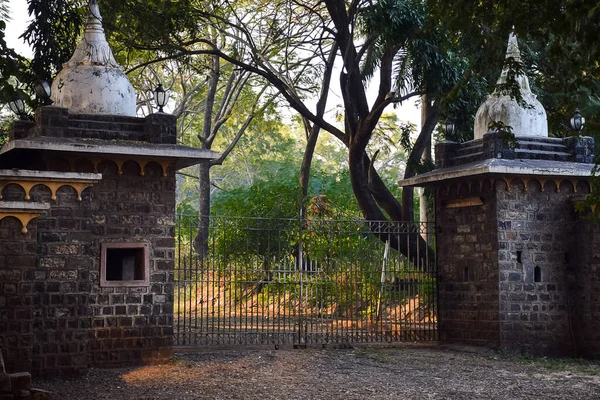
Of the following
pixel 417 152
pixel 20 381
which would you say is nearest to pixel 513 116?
pixel 417 152

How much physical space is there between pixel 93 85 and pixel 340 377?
5991 millimetres

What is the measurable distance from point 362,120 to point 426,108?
287 cm

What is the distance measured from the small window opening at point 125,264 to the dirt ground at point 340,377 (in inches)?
53.2

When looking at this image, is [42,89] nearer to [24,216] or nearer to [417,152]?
[24,216]

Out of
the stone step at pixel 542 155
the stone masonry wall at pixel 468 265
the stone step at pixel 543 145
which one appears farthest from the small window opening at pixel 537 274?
the stone step at pixel 543 145

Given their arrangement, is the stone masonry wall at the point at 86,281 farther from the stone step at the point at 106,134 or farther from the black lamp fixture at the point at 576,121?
the black lamp fixture at the point at 576,121

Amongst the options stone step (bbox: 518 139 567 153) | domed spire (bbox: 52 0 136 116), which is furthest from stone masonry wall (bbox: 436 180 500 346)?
domed spire (bbox: 52 0 136 116)

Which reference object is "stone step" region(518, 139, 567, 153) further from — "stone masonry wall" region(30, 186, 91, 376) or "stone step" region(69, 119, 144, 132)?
"stone masonry wall" region(30, 186, 91, 376)

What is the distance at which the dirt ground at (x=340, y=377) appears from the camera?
10.7 m

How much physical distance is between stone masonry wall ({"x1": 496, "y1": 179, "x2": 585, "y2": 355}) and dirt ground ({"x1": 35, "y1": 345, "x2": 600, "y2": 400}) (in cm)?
67

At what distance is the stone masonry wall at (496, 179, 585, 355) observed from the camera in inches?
591

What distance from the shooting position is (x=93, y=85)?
1377cm

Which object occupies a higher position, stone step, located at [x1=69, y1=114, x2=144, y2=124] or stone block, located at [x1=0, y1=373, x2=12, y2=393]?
stone step, located at [x1=69, y1=114, x2=144, y2=124]

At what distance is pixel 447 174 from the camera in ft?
51.2
